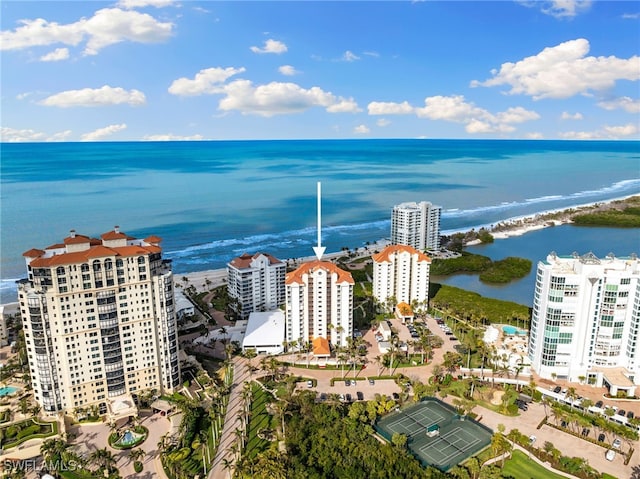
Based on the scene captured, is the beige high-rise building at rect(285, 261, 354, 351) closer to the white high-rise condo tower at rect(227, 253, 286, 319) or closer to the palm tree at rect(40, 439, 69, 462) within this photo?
the white high-rise condo tower at rect(227, 253, 286, 319)

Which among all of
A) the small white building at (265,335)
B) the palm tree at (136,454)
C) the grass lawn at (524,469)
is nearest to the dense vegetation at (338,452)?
the grass lawn at (524,469)

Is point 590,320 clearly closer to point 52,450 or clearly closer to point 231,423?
point 231,423

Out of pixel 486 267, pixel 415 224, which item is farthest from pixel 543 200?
pixel 415 224

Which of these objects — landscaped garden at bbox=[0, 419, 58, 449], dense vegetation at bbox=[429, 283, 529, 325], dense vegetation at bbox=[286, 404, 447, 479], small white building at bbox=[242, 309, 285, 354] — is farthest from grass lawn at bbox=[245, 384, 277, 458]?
dense vegetation at bbox=[429, 283, 529, 325]

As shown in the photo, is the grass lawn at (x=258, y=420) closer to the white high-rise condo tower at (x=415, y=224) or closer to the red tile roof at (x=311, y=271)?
the red tile roof at (x=311, y=271)

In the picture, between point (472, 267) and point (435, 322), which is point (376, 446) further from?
point (472, 267)
